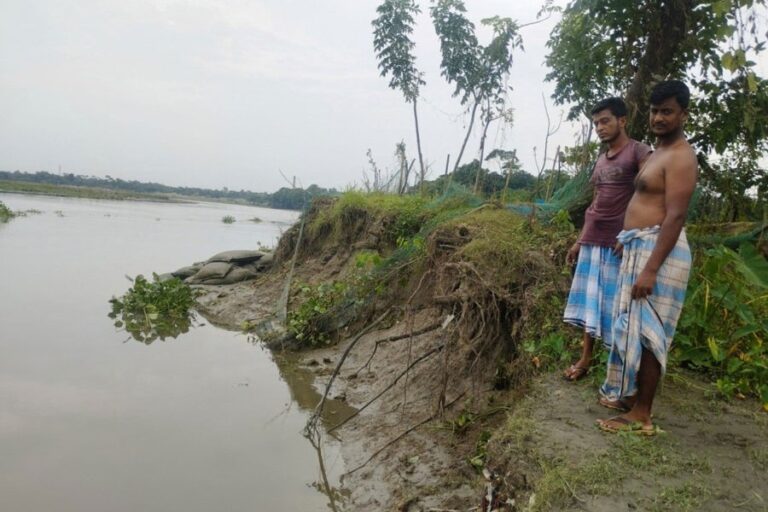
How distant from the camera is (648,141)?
17.5ft

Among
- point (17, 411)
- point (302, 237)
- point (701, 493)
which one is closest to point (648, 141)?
point (701, 493)

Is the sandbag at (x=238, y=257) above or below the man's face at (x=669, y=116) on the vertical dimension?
below

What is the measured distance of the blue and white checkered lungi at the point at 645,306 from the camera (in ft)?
8.99

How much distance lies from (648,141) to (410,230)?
3.57 metres

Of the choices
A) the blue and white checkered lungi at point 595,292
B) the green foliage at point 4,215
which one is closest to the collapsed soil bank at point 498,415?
the blue and white checkered lungi at point 595,292

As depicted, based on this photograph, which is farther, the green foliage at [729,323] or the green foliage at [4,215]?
the green foliage at [4,215]

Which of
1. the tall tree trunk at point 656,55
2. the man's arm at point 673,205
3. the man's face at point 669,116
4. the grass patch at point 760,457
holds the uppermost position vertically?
the tall tree trunk at point 656,55

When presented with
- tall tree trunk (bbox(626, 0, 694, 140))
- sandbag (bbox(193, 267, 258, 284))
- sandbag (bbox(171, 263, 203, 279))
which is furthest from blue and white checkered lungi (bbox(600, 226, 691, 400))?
sandbag (bbox(171, 263, 203, 279))

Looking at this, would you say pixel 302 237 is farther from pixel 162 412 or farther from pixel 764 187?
pixel 764 187

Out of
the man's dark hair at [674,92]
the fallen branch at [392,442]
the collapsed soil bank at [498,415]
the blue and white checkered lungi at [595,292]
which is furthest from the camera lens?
the fallen branch at [392,442]

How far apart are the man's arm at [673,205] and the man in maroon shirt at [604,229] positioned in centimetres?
55

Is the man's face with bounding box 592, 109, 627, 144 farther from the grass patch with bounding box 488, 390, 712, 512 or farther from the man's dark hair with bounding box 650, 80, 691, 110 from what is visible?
the grass patch with bounding box 488, 390, 712, 512

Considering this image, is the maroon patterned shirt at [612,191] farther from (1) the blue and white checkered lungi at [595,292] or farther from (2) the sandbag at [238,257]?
(2) the sandbag at [238,257]

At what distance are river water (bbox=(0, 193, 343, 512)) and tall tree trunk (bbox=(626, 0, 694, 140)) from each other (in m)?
4.13
